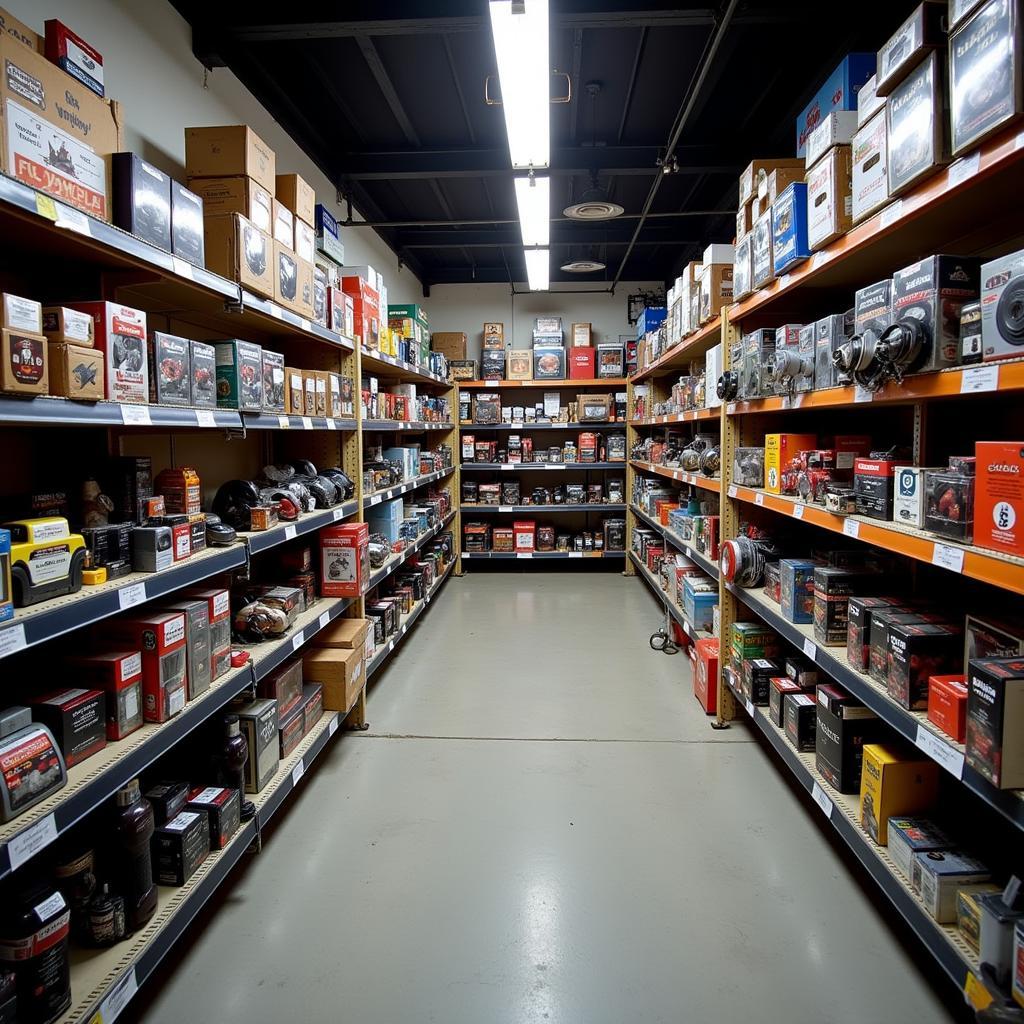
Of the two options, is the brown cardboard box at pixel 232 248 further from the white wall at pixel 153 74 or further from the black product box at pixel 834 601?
the black product box at pixel 834 601

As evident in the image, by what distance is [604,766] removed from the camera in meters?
3.01

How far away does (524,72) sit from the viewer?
2820mm

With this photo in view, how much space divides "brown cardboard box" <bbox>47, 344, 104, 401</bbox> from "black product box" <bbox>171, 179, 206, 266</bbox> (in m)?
0.58

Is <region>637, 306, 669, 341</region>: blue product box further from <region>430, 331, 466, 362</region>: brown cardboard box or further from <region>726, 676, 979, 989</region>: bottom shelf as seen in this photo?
<region>726, 676, 979, 989</region>: bottom shelf

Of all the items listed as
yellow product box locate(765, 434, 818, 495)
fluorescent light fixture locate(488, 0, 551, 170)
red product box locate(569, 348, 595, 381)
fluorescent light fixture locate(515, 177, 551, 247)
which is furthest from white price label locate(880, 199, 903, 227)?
red product box locate(569, 348, 595, 381)

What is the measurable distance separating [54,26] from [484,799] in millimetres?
2823

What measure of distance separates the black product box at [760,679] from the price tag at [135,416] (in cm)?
266

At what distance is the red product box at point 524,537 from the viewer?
7559 millimetres

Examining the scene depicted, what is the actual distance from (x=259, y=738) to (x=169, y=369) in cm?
130

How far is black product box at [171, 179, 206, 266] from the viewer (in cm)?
189

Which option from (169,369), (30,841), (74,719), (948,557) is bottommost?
(30,841)

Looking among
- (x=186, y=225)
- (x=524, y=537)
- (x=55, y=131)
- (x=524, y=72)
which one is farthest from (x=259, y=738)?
(x=524, y=537)

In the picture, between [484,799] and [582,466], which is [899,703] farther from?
[582,466]

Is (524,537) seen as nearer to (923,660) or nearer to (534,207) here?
(534,207)
